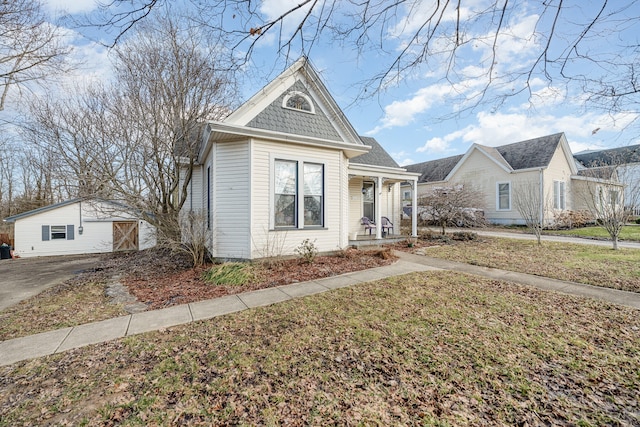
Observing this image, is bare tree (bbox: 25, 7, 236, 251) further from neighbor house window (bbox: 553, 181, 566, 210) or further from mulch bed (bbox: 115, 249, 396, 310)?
neighbor house window (bbox: 553, 181, 566, 210)

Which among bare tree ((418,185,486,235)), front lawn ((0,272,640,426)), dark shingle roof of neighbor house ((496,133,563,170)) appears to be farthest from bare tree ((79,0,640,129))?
dark shingle roof of neighbor house ((496,133,563,170))

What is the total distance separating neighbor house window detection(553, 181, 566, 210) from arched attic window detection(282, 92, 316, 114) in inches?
745

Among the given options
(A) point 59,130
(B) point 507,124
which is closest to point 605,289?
(B) point 507,124

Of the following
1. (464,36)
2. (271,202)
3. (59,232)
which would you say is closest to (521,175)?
(271,202)

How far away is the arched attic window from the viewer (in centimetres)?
866

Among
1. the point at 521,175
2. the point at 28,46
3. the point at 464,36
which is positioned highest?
the point at 28,46

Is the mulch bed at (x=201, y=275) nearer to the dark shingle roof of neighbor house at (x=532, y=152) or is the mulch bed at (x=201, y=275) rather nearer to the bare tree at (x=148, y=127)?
the bare tree at (x=148, y=127)

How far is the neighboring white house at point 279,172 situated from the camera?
7.71 m

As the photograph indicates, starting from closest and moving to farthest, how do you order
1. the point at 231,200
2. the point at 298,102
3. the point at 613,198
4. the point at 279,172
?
1. the point at 231,200
2. the point at 279,172
3. the point at 298,102
4. the point at 613,198

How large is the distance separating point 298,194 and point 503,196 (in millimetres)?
18231

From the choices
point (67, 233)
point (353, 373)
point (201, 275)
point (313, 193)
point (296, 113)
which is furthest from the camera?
point (67, 233)

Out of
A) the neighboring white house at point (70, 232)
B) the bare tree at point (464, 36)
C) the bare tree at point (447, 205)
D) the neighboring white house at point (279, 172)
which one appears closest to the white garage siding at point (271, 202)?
the neighboring white house at point (279, 172)

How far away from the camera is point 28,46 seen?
277 inches

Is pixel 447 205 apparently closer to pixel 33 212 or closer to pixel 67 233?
pixel 67 233
